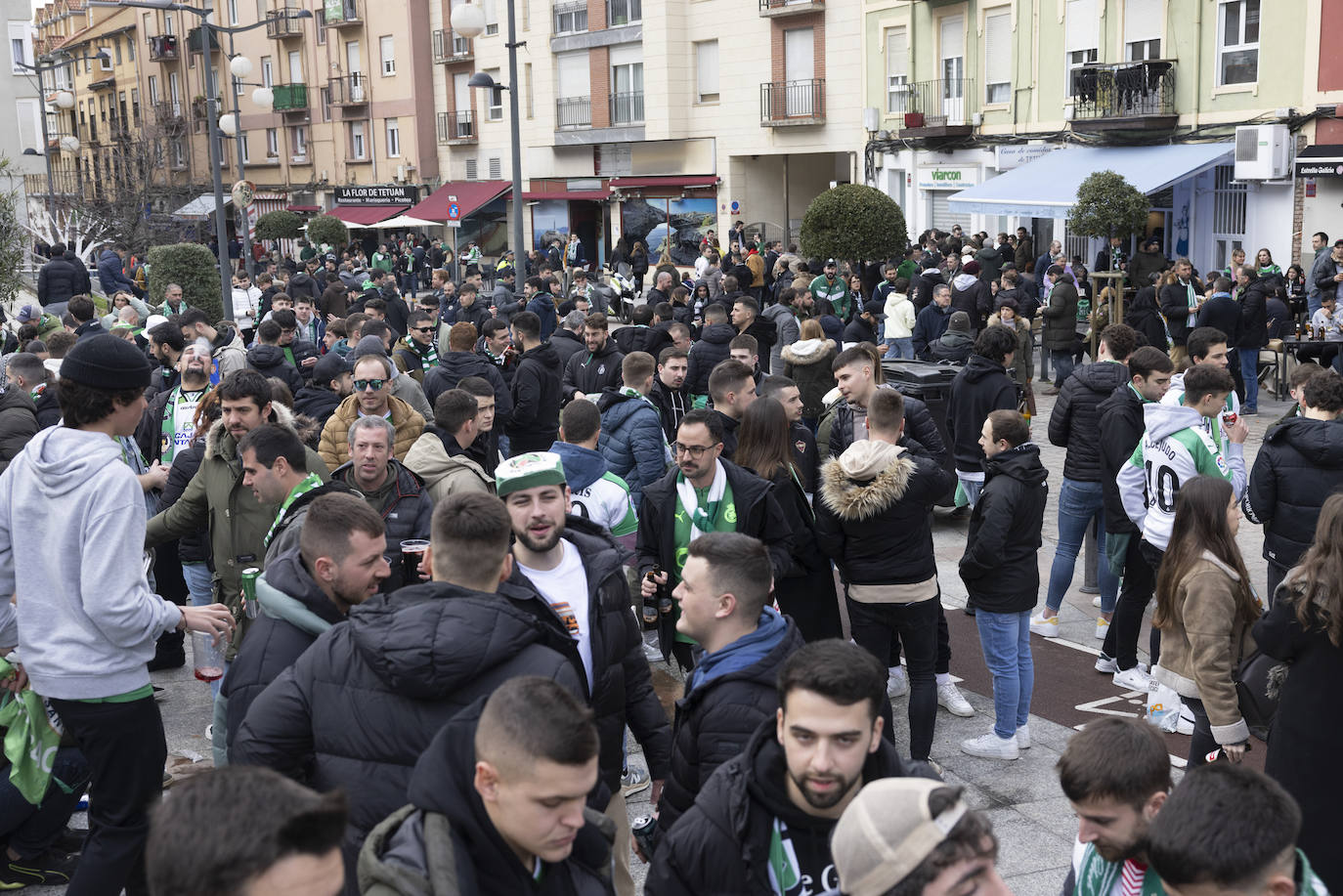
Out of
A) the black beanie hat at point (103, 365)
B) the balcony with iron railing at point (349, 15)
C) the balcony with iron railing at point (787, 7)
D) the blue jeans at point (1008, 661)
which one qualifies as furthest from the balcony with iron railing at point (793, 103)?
the black beanie hat at point (103, 365)

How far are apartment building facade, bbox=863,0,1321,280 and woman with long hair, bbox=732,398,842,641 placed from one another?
1746 cm

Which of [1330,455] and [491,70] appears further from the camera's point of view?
[491,70]

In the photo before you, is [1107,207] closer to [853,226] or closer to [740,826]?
[853,226]

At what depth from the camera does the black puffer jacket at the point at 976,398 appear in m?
8.96

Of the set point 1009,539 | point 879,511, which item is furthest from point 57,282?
point 1009,539

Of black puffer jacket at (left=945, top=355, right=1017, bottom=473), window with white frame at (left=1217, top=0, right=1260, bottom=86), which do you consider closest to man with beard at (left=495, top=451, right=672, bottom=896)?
black puffer jacket at (left=945, top=355, right=1017, bottom=473)

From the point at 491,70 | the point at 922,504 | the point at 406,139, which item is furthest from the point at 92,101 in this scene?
the point at 922,504

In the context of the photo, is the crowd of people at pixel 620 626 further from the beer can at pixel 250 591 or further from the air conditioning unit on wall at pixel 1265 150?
the air conditioning unit on wall at pixel 1265 150

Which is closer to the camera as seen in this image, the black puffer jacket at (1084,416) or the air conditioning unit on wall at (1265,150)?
the black puffer jacket at (1084,416)

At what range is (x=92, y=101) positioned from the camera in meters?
65.5

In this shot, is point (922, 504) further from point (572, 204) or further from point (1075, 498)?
point (572, 204)

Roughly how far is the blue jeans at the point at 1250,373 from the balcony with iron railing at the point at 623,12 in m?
25.3

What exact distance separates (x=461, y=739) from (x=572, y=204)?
128 ft

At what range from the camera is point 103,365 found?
4.20m
